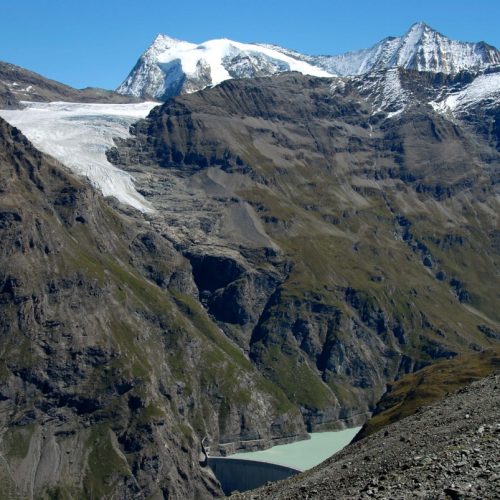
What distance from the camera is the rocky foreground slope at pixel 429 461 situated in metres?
54.7

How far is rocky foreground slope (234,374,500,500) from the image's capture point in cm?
5466

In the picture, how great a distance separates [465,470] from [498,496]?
501cm

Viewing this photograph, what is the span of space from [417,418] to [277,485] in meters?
13.3

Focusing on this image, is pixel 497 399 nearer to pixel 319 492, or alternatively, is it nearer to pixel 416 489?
pixel 319 492

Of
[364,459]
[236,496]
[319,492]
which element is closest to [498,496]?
[319,492]

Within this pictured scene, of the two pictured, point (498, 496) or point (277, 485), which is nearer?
point (498, 496)

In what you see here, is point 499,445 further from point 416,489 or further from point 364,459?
point 364,459

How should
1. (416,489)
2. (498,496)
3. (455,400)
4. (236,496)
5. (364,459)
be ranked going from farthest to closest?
(455,400) < (236,496) < (364,459) < (416,489) < (498,496)

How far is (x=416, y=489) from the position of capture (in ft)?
182

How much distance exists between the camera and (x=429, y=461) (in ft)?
198

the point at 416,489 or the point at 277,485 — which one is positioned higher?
the point at 416,489

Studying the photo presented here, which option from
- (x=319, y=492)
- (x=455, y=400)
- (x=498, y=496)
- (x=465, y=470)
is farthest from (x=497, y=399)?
(x=498, y=496)

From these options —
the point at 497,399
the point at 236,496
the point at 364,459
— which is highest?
the point at 497,399

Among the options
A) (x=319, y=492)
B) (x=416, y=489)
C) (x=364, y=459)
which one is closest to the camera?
(x=416, y=489)
